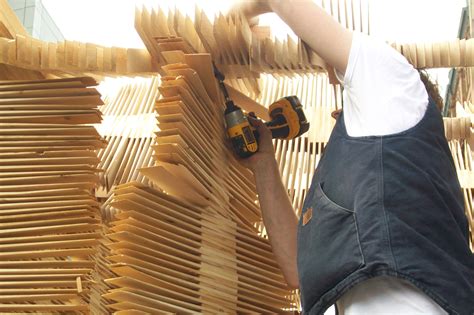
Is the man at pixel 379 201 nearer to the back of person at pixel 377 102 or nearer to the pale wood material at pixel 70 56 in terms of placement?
the back of person at pixel 377 102

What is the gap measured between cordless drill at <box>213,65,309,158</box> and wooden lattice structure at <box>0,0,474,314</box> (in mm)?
30

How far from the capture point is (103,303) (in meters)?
1.74

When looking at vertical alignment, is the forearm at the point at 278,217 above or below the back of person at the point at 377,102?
below

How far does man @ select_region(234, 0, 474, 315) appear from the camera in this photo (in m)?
1.17

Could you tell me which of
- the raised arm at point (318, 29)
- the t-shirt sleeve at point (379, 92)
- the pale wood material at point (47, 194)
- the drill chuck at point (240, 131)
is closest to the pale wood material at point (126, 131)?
the pale wood material at point (47, 194)

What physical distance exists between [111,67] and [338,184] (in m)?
0.64

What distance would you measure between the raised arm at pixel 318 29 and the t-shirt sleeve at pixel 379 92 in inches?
1.1

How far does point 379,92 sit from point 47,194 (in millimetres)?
772

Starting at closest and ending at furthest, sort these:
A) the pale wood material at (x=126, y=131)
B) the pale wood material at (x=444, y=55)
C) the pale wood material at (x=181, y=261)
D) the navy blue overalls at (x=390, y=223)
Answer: the navy blue overalls at (x=390, y=223), the pale wood material at (x=181, y=261), the pale wood material at (x=444, y=55), the pale wood material at (x=126, y=131)

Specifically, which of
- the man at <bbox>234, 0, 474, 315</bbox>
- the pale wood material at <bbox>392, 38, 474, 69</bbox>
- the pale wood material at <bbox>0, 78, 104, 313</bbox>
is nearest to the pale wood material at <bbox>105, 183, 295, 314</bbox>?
the pale wood material at <bbox>0, 78, 104, 313</bbox>

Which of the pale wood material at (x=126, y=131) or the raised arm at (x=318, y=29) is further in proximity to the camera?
the pale wood material at (x=126, y=131)

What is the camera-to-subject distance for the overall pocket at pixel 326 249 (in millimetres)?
→ 1194

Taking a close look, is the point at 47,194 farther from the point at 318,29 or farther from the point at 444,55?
the point at 444,55

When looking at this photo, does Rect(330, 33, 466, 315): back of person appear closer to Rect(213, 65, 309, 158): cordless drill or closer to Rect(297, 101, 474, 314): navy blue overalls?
Rect(297, 101, 474, 314): navy blue overalls
